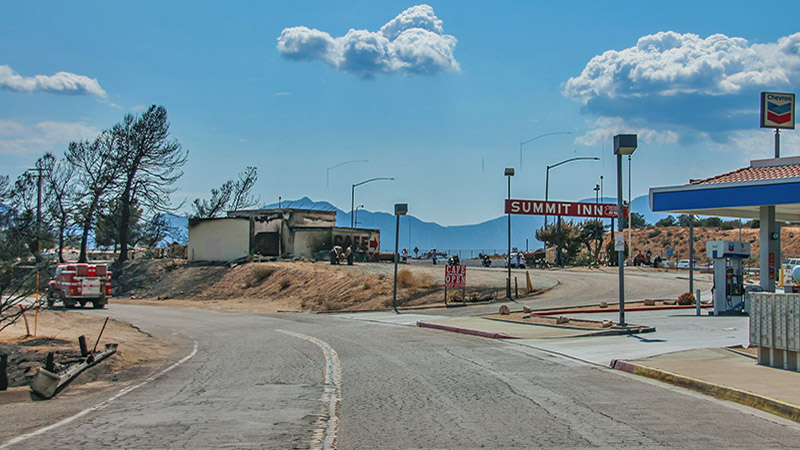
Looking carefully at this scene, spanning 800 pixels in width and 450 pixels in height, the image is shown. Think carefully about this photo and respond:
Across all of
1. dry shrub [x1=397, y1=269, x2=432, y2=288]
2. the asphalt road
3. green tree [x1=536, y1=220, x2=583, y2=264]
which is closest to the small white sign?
the asphalt road

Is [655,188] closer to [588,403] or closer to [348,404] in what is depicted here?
[588,403]

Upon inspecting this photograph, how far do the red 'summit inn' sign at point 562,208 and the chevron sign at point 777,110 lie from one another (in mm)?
19488

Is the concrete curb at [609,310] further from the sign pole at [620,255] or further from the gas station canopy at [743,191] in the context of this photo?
the sign pole at [620,255]

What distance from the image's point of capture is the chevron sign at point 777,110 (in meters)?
23.7

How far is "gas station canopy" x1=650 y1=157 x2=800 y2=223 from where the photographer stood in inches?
717

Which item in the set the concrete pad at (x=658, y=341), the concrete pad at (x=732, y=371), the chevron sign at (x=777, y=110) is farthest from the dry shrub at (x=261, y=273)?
the concrete pad at (x=732, y=371)

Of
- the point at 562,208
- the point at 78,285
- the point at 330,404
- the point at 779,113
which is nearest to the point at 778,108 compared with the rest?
the point at 779,113

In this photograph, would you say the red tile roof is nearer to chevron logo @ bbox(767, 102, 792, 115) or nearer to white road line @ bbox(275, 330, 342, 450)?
chevron logo @ bbox(767, 102, 792, 115)

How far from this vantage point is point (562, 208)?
45031 millimetres

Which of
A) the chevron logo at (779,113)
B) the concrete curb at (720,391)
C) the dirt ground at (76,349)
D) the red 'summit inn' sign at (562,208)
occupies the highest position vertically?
the chevron logo at (779,113)

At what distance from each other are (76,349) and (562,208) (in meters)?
33.1

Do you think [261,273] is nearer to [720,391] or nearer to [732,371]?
[732,371]

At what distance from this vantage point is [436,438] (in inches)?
299

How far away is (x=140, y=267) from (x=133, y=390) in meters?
52.3
